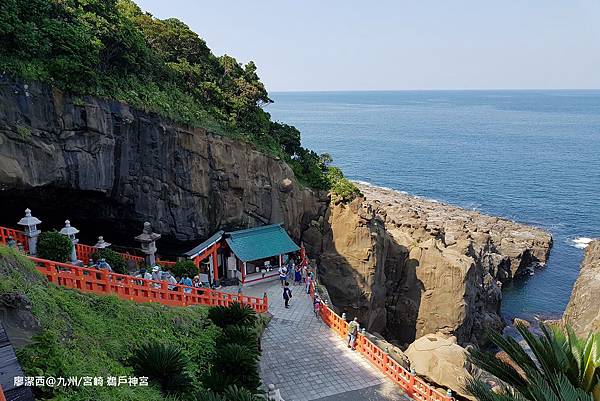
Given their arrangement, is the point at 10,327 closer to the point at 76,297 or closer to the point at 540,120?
the point at 76,297

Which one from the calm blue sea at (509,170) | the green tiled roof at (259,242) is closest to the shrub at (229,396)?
the green tiled roof at (259,242)

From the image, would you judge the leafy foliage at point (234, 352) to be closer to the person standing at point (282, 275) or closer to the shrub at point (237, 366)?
the shrub at point (237, 366)

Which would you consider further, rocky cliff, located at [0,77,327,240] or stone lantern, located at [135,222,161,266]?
stone lantern, located at [135,222,161,266]

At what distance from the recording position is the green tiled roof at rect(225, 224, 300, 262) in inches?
968

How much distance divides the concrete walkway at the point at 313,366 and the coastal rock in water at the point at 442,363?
1.36 m

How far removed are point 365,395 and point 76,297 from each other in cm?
924

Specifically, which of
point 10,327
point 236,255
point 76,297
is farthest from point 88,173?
point 10,327

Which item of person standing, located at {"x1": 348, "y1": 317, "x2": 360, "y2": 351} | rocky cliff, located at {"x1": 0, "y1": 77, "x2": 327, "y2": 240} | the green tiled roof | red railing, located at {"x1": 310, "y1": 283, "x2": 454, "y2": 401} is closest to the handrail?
rocky cliff, located at {"x1": 0, "y1": 77, "x2": 327, "y2": 240}

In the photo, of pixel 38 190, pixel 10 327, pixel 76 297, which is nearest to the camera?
A: pixel 10 327

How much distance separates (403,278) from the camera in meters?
32.8

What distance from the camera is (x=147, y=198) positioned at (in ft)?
78.8

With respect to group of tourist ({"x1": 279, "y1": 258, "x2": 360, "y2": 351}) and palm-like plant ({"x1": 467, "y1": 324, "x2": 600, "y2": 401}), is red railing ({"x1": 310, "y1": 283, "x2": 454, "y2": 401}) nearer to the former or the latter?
group of tourist ({"x1": 279, "y1": 258, "x2": 360, "y2": 351})

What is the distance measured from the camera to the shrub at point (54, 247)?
1616cm

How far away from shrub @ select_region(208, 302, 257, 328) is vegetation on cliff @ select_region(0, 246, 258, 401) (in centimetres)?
54
